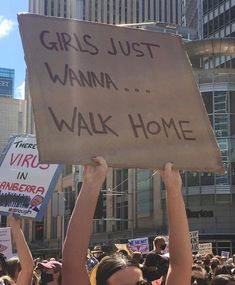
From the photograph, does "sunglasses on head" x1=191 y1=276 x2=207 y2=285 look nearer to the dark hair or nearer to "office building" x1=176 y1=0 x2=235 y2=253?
the dark hair

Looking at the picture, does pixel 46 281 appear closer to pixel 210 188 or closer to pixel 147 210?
pixel 210 188

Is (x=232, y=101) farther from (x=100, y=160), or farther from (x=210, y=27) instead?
(x=100, y=160)

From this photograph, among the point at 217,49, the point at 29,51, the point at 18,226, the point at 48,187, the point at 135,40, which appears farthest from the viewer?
the point at 217,49

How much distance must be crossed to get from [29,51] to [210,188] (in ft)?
136

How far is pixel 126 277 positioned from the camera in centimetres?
287

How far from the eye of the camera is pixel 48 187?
7.04m

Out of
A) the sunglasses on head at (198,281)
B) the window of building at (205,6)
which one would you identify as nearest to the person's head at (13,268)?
the sunglasses on head at (198,281)

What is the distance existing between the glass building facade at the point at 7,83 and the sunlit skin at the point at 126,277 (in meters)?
Result: 164

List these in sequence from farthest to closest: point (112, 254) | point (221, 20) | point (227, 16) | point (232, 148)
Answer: point (221, 20) < point (227, 16) < point (232, 148) < point (112, 254)

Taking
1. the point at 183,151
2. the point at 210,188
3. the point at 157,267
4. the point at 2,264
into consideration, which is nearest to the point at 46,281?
the point at 2,264

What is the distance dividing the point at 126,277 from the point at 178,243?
0.41 meters

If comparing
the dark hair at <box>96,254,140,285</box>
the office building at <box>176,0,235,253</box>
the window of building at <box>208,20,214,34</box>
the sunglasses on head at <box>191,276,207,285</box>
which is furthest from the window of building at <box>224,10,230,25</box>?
the dark hair at <box>96,254,140,285</box>

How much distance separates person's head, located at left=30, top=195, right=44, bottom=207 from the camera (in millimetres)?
6883

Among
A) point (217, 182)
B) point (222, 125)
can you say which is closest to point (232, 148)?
point (222, 125)
